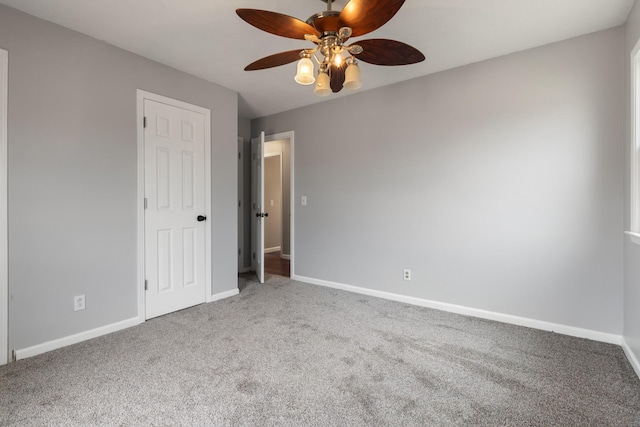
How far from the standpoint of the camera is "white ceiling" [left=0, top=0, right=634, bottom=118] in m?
1.97

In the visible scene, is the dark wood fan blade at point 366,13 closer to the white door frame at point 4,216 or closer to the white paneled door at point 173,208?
the white paneled door at point 173,208

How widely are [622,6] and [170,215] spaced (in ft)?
12.2

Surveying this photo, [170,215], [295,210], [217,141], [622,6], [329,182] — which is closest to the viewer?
[622,6]

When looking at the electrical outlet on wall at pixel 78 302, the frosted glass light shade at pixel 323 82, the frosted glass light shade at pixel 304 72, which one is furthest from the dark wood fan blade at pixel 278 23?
the electrical outlet on wall at pixel 78 302

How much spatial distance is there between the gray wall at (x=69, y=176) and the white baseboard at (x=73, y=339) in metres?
0.03

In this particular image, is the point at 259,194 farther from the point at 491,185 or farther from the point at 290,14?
the point at 491,185

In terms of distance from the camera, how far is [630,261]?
205cm

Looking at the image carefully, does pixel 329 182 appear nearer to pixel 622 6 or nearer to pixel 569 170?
pixel 569 170

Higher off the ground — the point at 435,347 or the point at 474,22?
the point at 474,22

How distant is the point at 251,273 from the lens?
4.66 m

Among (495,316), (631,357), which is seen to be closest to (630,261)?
(631,357)

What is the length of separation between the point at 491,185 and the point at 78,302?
137 inches

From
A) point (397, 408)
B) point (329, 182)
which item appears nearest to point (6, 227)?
point (397, 408)

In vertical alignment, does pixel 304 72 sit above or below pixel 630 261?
above
